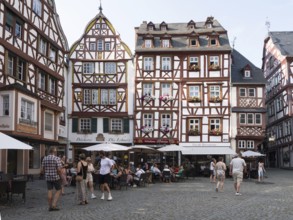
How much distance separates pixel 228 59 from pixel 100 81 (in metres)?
11.2

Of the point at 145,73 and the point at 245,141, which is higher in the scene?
the point at 145,73

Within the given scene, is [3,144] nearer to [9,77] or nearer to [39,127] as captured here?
[9,77]

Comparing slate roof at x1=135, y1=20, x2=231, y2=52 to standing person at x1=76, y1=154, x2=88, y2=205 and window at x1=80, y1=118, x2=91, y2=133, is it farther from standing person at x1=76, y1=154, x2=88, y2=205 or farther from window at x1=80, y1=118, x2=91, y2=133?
standing person at x1=76, y1=154, x2=88, y2=205

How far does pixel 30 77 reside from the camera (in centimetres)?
2566

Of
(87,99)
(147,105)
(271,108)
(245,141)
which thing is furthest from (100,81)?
(271,108)

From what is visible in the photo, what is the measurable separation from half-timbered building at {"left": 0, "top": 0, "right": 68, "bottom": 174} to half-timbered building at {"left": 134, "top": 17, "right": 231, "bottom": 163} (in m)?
8.80

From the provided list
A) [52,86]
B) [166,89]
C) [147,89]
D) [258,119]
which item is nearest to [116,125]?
[147,89]

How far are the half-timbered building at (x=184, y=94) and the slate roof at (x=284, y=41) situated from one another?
35.0 feet

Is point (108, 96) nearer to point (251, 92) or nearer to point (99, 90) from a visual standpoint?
point (99, 90)

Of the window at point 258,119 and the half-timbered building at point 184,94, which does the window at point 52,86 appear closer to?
the half-timbered building at point 184,94

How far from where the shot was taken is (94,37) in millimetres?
37500

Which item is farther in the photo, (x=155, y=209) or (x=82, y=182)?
(x=82, y=182)

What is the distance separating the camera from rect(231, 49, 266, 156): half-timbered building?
123ft

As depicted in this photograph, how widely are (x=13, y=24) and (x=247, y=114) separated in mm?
21861
